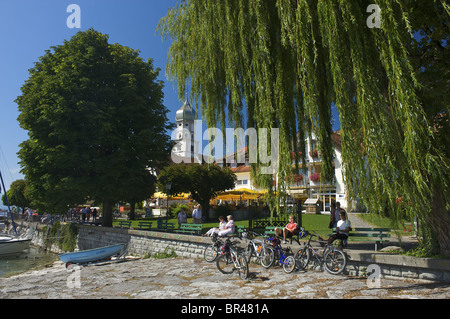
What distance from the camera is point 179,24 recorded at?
10852mm

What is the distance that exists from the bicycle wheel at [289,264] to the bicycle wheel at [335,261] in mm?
830

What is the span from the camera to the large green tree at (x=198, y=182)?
96.4 ft

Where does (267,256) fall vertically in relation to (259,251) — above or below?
below

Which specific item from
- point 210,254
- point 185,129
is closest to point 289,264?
point 210,254

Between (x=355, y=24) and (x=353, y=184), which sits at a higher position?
(x=355, y=24)

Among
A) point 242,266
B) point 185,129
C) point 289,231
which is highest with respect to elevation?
point 185,129

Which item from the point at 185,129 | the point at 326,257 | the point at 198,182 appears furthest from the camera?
the point at 185,129

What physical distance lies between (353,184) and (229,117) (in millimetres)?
4382

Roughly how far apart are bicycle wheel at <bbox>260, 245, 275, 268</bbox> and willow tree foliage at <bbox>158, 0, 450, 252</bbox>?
2185 millimetres

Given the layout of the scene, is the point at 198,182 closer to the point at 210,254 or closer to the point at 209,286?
the point at 210,254

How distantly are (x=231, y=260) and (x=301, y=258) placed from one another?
1843 millimetres

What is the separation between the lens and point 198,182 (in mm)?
30094
